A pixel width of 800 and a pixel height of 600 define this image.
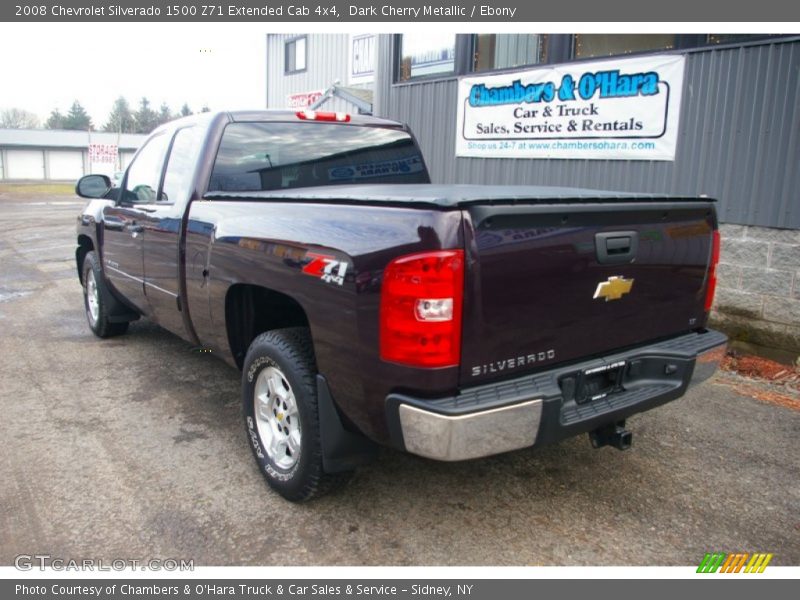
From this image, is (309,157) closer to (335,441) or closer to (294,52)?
(335,441)

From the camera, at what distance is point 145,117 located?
9875 cm

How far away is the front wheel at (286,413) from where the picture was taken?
9.66 ft

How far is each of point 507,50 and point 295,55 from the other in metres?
13.1

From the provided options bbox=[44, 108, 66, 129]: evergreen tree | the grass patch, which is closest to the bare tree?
bbox=[44, 108, 66, 129]: evergreen tree

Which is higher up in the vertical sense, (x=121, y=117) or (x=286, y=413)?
(x=121, y=117)

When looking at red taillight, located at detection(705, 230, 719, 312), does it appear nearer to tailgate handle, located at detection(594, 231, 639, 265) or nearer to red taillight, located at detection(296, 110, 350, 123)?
tailgate handle, located at detection(594, 231, 639, 265)

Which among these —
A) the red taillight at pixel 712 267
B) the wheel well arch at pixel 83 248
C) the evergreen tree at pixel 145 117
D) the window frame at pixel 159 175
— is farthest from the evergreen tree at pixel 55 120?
the red taillight at pixel 712 267

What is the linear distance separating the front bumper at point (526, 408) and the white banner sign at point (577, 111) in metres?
3.91

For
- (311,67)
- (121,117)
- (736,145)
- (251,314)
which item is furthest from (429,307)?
(121,117)

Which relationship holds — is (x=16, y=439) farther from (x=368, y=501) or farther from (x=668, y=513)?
(x=668, y=513)

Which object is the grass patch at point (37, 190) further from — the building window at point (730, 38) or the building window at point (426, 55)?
the building window at point (730, 38)

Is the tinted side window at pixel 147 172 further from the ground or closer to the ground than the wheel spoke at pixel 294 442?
further from the ground

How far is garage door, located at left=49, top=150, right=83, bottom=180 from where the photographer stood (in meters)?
60.3

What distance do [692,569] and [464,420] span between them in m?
1.27
